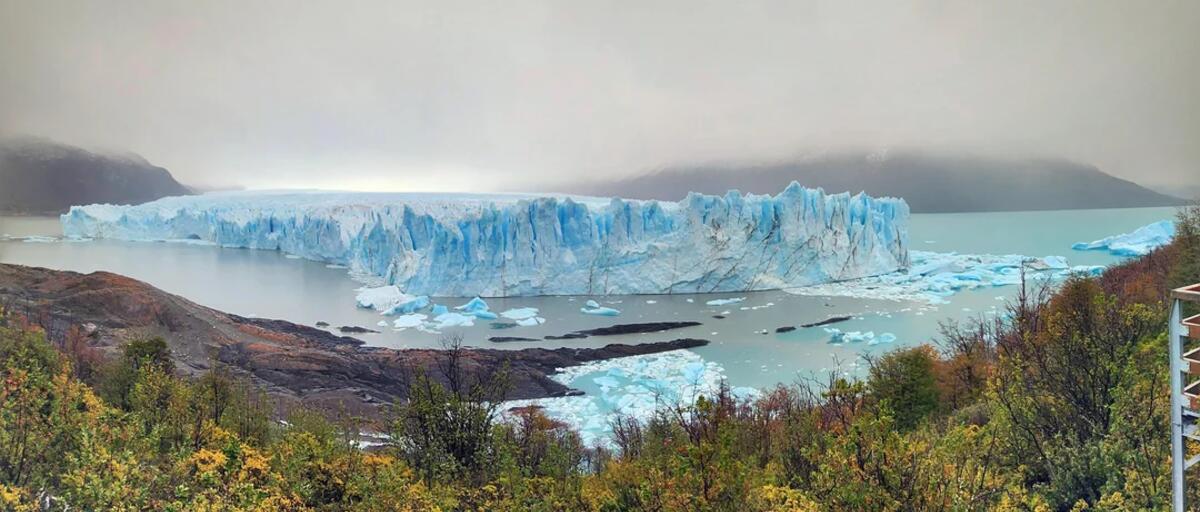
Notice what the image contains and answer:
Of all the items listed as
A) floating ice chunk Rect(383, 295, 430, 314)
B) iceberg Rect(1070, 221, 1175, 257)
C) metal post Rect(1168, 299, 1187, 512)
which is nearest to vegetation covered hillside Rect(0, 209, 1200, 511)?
Answer: metal post Rect(1168, 299, 1187, 512)

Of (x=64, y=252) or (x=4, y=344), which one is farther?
(x=64, y=252)

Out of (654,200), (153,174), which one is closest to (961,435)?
(153,174)

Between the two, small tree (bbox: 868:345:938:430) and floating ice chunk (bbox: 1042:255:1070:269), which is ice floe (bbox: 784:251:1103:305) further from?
small tree (bbox: 868:345:938:430)

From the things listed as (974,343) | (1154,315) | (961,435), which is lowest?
(974,343)

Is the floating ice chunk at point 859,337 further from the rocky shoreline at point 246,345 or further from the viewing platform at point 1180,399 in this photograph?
the viewing platform at point 1180,399

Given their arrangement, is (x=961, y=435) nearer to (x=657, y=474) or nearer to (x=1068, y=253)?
(x=657, y=474)
